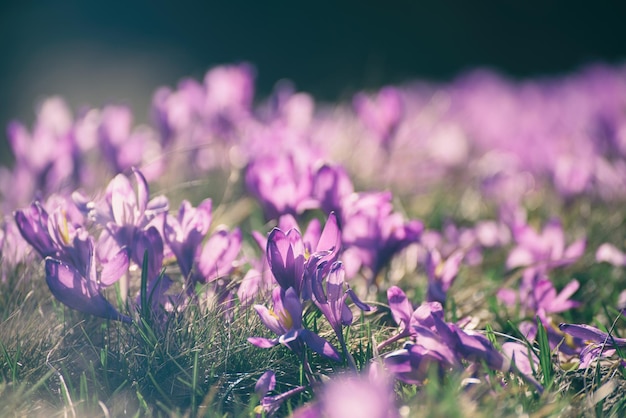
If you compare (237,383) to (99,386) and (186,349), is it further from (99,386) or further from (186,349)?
(99,386)

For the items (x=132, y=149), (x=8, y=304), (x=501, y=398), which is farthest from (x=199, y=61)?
(x=501, y=398)

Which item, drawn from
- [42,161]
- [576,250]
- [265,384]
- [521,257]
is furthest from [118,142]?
[576,250]

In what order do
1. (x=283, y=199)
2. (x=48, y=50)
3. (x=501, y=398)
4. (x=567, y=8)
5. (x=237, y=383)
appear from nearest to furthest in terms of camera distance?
(x=501, y=398) < (x=237, y=383) < (x=283, y=199) < (x=48, y=50) < (x=567, y=8)

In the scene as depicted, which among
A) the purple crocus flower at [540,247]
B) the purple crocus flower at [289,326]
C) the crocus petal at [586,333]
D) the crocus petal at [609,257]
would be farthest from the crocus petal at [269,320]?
the crocus petal at [609,257]

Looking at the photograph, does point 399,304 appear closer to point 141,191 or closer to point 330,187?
point 330,187

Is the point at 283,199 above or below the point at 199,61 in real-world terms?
above

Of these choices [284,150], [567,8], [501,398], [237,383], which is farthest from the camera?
[567,8]

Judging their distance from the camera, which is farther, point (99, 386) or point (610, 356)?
point (610, 356)
